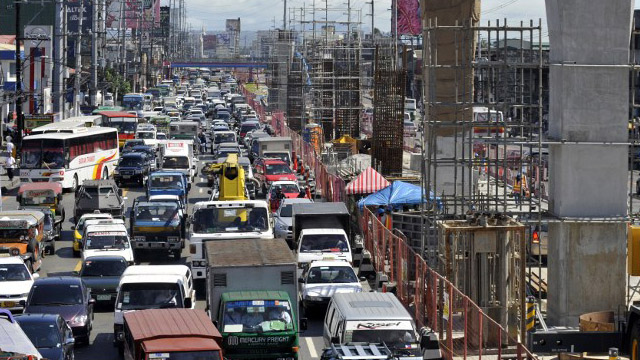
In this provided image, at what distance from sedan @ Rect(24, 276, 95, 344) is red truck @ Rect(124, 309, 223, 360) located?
4465 millimetres

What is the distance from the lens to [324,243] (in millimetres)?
34812

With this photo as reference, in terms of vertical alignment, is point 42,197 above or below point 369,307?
above

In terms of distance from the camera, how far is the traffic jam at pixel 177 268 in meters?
22.1

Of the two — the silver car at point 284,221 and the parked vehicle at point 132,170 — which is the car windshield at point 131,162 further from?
the silver car at point 284,221

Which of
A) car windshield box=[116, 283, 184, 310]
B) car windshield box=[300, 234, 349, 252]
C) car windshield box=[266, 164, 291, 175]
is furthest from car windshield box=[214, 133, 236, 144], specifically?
car windshield box=[116, 283, 184, 310]

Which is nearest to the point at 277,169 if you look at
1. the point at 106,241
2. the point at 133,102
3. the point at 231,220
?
the point at 106,241

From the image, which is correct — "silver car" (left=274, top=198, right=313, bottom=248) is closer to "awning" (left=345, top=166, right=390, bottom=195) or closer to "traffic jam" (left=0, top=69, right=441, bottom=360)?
"traffic jam" (left=0, top=69, right=441, bottom=360)

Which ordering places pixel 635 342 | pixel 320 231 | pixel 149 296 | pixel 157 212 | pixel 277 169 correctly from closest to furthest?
pixel 635 342
pixel 149 296
pixel 320 231
pixel 157 212
pixel 277 169

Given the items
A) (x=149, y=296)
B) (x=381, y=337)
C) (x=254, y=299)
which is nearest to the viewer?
(x=381, y=337)

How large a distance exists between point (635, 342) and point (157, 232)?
60.1 ft

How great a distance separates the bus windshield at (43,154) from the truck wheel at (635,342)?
120 ft

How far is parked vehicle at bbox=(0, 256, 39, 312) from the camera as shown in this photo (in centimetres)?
2888

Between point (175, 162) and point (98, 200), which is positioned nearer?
point (98, 200)

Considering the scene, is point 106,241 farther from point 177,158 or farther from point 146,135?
point 146,135
